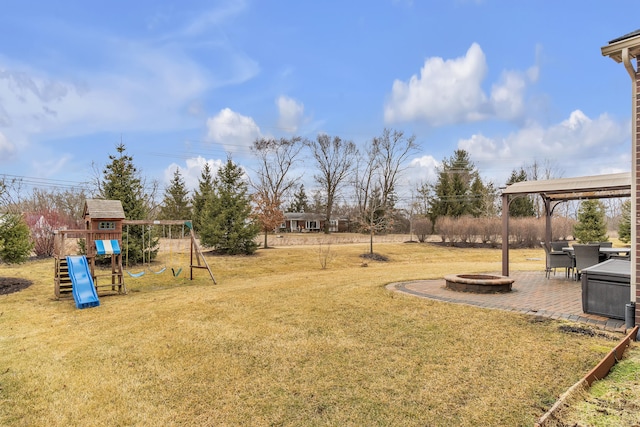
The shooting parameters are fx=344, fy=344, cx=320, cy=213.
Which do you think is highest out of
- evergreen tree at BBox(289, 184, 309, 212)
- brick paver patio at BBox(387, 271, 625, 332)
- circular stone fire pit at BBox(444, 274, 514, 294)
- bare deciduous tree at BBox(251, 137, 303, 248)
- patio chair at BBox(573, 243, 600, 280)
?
bare deciduous tree at BBox(251, 137, 303, 248)

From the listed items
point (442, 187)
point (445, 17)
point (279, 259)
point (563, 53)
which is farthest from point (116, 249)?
point (442, 187)

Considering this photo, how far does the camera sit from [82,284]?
7.93 meters

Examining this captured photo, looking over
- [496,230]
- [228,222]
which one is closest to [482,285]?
[228,222]

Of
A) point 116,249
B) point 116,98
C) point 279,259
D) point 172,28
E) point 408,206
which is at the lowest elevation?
point 279,259

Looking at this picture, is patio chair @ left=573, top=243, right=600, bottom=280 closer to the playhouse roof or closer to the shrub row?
the playhouse roof

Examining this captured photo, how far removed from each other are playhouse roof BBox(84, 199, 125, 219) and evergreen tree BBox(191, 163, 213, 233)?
2056cm

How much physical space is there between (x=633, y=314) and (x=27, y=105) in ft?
55.6

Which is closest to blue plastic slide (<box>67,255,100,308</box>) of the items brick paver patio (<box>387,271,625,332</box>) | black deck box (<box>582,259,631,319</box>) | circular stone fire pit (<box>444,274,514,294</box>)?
brick paver patio (<box>387,271,625,332</box>)

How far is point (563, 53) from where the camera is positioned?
34.9ft

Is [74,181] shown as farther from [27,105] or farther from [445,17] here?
[445,17]

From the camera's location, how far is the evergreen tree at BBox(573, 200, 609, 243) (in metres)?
20.7

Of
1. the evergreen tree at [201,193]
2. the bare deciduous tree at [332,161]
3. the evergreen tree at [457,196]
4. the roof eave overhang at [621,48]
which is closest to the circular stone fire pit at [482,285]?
the roof eave overhang at [621,48]

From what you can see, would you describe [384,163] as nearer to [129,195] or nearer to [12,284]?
[129,195]

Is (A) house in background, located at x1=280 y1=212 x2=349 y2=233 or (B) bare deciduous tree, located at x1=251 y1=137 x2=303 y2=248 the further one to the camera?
(A) house in background, located at x1=280 y1=212 x2=349 y2=233
